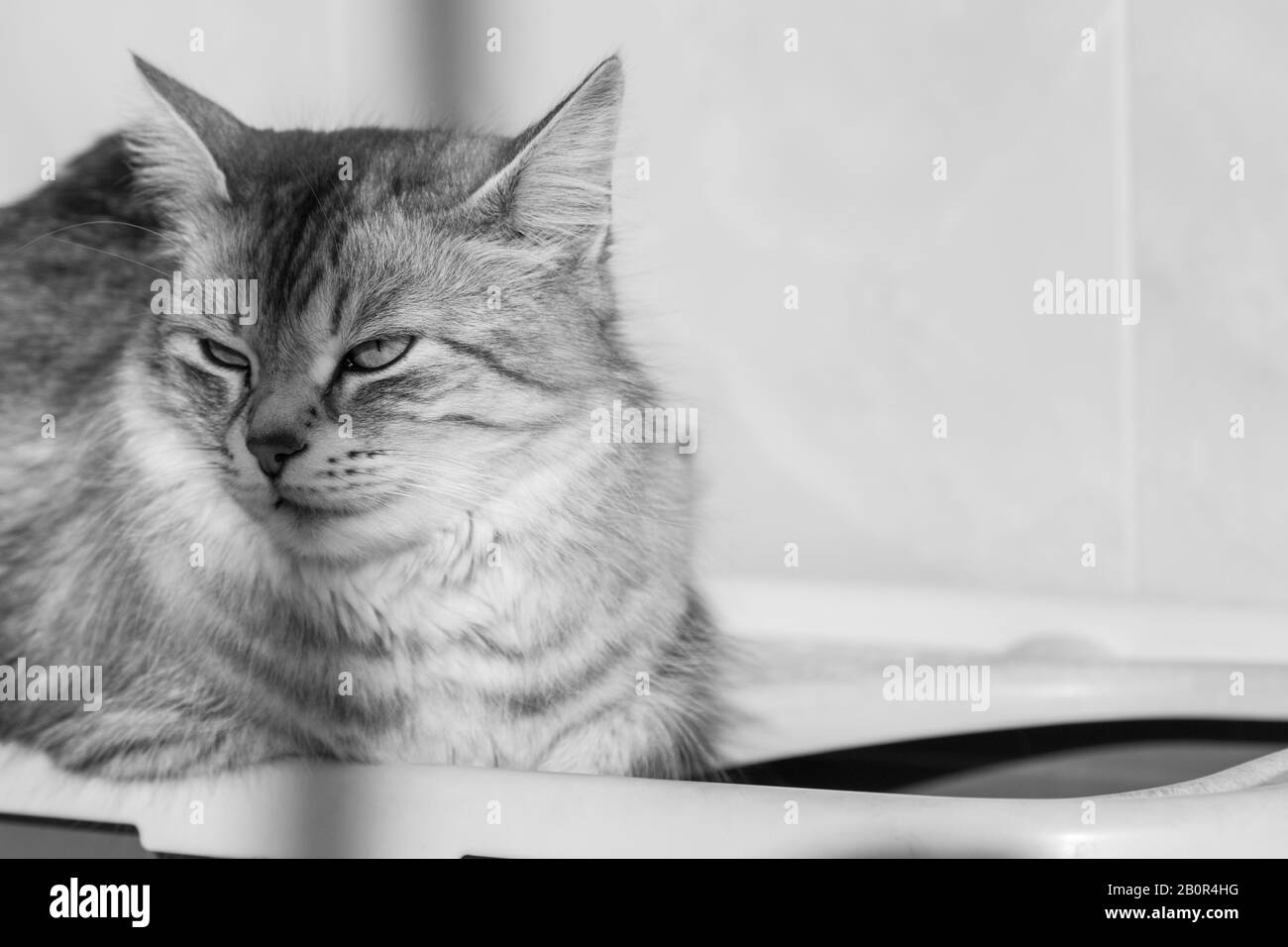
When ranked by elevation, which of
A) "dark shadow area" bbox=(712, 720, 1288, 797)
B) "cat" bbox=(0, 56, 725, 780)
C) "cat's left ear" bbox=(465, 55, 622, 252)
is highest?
"cat's left ear" bbox=(465, 55, 622, 252)

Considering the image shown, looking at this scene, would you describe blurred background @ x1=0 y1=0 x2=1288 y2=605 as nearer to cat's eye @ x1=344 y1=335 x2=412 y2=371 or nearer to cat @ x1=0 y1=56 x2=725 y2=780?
cat @ x1=0 y1=56 x2=725 y2=780

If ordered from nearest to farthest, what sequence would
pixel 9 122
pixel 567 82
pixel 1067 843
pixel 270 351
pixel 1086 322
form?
pixel 1067 843
pixel 270 351
pixel 9 122
pixel 567 82
pixel 1086 322

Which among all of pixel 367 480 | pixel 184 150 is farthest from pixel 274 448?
pixel 184 150

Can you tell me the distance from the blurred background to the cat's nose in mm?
1182

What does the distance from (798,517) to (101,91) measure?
4.40 feet

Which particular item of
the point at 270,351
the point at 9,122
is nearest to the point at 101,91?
the point at 9,122

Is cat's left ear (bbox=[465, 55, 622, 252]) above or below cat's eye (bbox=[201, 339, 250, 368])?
above

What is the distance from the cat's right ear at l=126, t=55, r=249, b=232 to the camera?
1.10 meters

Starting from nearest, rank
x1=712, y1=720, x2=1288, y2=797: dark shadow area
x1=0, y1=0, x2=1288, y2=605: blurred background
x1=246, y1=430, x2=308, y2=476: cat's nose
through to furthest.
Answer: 1. x1=246, y1=430, x2=308, y2=476: cat's nose
2. x1=712, y1=720, x2=1288, y2=797: dark shadow area
3. x1=0, y1=0, x2=1288, y2=605: blurred background

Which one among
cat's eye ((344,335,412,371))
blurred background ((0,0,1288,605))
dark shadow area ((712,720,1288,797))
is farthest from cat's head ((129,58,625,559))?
blurred background ((0,0,1288,605))

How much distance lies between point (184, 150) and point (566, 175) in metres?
0.33

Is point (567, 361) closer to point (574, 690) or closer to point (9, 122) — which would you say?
point (574, 690)

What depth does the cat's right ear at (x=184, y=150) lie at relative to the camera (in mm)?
1098

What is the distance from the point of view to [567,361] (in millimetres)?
1088
